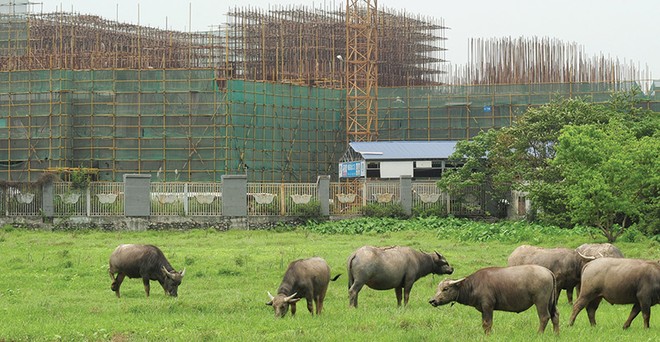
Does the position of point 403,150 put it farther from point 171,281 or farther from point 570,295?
point 570,295

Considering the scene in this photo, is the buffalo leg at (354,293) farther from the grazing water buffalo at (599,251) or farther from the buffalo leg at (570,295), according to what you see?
the grazing water buffalo at (599,251)

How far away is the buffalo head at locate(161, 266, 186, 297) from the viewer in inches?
1004

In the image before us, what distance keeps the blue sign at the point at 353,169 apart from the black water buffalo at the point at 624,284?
1600 inches

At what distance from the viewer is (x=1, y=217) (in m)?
51.9

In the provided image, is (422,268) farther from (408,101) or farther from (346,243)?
(408,101)

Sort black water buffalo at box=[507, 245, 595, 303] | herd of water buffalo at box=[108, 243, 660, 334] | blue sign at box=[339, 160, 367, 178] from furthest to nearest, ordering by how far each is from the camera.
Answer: blue sign at box=[339, 160, 367, 178] < black water buffalo at box=[507, 245, 595, 303] < herd of water buffalo at box=[108, 243, 660, 334]

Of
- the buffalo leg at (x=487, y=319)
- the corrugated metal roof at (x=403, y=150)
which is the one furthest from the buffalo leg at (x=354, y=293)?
the corrugated metal roof at (x=403, y=150)

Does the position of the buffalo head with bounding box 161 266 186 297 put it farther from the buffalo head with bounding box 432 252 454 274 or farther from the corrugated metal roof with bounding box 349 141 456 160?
the corrugated metal roof with bounding box 349 141 456 160

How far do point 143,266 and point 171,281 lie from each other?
2.59ft

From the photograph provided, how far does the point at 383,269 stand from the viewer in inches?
907

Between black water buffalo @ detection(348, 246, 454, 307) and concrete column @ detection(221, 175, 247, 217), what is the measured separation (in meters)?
29.0

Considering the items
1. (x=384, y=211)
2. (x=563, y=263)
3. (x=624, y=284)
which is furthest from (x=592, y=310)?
(x=384, y=211)

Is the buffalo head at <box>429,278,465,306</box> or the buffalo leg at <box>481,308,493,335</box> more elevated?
the buffalo head at <box>429,278,465,306</box>

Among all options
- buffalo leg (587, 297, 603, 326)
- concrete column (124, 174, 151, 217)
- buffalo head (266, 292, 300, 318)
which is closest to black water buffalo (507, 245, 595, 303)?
buffalo leg (587, 297, 603, 326)
